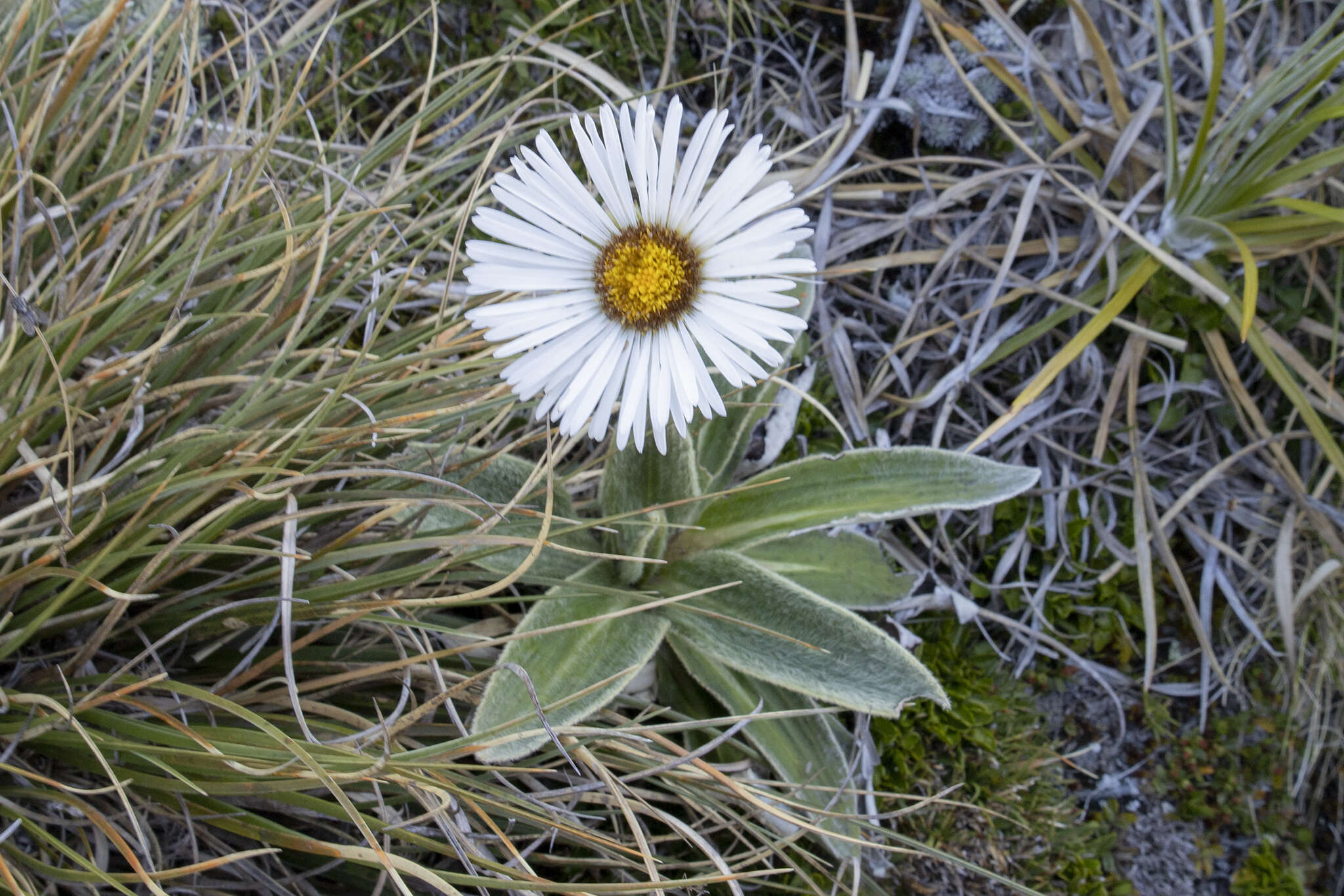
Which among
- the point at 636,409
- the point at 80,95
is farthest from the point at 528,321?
the point at 80,95

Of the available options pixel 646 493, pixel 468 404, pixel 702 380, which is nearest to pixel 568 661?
pixel 646 493

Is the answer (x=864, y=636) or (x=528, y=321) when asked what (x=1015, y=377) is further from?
(x=528, y=321)

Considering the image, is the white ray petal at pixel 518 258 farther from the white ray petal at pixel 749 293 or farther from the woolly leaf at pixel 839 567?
the woolly leaf at pixel 839 567

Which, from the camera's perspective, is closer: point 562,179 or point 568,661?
point 562,179

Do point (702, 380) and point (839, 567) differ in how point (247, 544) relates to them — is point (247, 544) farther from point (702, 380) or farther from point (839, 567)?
point (839, 567)

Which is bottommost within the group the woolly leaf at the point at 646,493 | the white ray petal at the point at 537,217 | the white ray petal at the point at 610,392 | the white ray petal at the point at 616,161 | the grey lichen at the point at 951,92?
the woolly leaf at the point at 646,493

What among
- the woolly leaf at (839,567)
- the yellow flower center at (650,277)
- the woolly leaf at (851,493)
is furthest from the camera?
the woolly leaf at (839,567)

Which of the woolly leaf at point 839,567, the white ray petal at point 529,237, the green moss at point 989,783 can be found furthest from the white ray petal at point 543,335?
the green moss at point 989,783
